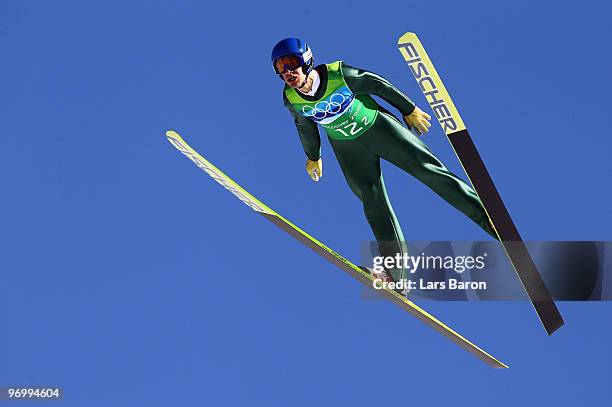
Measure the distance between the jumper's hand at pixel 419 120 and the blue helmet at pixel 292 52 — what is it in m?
0.93

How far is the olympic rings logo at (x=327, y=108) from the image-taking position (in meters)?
9.61

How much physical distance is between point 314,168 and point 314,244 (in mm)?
888

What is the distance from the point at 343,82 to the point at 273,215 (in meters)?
1.15

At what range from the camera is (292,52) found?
9.33m

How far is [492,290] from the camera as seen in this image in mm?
10156

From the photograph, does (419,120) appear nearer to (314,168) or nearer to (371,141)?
(371,141)

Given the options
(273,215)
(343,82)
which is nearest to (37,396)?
(273,215)

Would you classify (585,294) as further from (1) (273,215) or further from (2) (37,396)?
(2) (37,396)

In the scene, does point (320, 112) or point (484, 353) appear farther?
Answer: point (484, 353)

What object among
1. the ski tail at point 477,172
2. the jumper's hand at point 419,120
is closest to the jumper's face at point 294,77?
the ski tail at point 477,172

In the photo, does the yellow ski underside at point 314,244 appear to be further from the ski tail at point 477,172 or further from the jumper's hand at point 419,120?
the jumper's hand at point 419,120

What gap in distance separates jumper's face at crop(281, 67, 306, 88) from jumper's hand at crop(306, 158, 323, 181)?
105 centimetres
